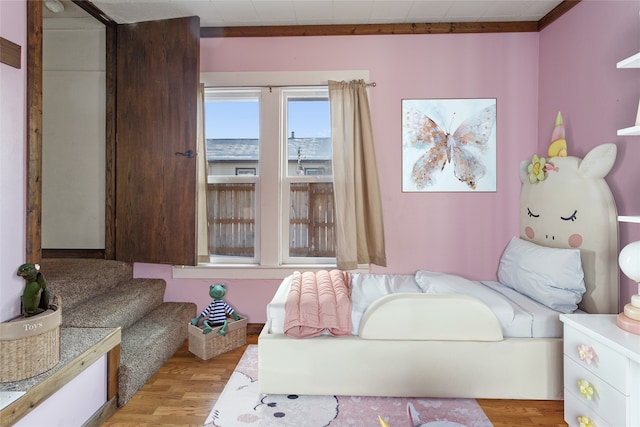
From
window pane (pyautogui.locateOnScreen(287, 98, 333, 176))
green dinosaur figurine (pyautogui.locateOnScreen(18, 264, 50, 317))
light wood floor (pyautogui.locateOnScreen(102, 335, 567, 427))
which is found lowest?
light wood floor (pyautogui.locateOnScreen(102, 335, 567, 427))

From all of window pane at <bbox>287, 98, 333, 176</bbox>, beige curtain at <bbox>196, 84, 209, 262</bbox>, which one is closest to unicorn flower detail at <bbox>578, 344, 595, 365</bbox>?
window pane at <bbox>287, 98, 333, 176</bbox>

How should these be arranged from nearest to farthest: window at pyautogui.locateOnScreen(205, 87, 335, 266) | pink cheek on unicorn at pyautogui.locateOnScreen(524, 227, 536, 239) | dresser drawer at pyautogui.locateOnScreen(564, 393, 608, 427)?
dresser drawer at pyautogui.locateOnScreen(564, 393, 608, 427), pink cheek on unicorn at pyautogui.locateOnScreen(524, 227, 536, 239), window at pyautogui.locateOnScreen(205, 87, 335, 266)

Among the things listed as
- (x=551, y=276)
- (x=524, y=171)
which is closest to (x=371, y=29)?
(x=524, y=171)

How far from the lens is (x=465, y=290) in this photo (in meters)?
2.26

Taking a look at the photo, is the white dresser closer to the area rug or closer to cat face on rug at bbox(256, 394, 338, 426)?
the area rug

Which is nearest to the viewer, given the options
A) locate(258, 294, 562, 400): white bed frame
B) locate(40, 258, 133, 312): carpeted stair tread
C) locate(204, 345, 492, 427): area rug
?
locate(204, 345, 492, 427): area rug

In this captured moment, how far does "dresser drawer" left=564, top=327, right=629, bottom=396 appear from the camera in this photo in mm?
1475

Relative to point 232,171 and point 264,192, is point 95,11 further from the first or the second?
point 264,192

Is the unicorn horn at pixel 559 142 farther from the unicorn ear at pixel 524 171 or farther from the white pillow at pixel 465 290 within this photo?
the white pillow at pixel 465 290

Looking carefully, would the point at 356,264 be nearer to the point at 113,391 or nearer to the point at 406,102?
the point at 406,102

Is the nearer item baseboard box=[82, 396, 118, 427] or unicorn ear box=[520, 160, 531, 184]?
baseboard box=[82, 396, 118, 427]

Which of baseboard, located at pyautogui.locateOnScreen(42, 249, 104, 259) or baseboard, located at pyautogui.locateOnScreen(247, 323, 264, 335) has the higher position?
baseboard, located at pyautogui.locateOnScreen(42, 249, 104, 259)

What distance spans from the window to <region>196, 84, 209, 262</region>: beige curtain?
129 mm

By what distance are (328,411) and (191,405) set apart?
2.46ft
